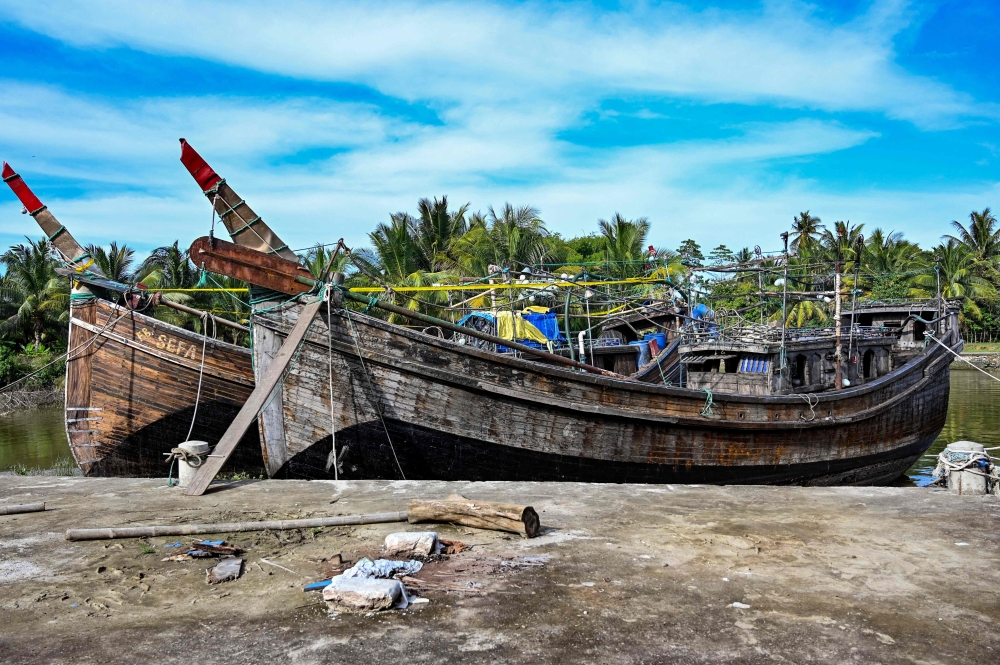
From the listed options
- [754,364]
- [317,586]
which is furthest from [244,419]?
[754,364]

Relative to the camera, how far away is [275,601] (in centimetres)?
399

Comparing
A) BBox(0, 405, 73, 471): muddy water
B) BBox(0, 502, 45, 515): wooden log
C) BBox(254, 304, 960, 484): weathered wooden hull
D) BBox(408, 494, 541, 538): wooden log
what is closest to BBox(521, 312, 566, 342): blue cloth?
BBox(254, 304, 960, 484): weathered wooden hull

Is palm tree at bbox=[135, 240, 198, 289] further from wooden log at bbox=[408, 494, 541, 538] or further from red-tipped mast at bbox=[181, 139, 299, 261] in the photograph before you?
wooden log at bbox=[408, 494, 541, 538]

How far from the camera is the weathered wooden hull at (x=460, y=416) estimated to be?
8352 mm

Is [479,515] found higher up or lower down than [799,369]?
lower down

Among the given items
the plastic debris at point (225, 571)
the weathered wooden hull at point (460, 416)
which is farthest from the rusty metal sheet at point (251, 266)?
the plastic debris at point (225, 571)

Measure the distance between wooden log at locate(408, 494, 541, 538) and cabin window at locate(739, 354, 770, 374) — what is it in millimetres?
8065

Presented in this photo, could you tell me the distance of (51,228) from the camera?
1111 cm

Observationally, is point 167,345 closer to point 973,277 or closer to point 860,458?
point 860,458

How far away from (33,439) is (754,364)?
17.8 meters

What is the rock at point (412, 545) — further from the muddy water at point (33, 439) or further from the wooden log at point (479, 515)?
the muddy water at point (33, 439)

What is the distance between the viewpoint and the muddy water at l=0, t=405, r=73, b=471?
1545cm

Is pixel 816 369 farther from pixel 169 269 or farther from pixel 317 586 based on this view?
pixel 169 269

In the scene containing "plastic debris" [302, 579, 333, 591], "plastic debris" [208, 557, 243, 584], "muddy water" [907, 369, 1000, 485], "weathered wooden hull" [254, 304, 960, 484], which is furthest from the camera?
"muddy water" [907, 369, 1000, 485]
